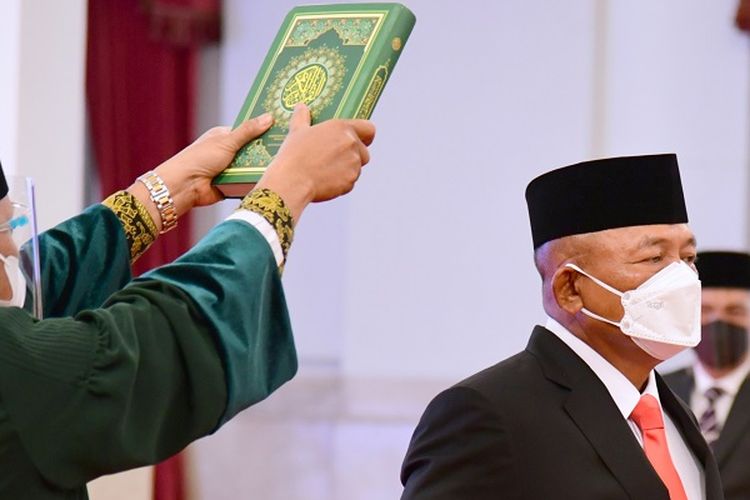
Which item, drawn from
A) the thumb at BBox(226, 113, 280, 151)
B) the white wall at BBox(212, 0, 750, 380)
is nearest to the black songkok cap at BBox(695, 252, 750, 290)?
the white wall at BBox(212, 0, 750, 380)

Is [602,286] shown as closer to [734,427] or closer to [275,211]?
[275,211]

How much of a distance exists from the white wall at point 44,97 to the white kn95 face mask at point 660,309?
1.32m

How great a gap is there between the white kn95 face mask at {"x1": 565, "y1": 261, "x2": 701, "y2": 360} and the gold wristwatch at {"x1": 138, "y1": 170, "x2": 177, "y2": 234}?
0.92 m

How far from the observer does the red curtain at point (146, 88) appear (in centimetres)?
507

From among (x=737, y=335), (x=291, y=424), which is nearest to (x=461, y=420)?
(x=737, y=335)

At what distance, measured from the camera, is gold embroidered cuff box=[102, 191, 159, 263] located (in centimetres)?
194

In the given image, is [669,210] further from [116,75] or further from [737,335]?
[116,75]

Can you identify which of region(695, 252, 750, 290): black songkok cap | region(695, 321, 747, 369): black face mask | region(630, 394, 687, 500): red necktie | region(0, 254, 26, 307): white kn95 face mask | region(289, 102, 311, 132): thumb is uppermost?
region(289, 102, 311, 132): thumb

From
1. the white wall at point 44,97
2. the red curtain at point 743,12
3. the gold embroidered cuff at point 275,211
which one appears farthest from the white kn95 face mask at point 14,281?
the red curtain at point 743,12

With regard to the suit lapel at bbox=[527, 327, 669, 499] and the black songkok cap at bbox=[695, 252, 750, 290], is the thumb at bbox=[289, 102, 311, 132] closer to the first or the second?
the suit lapel at bbox=[527, 327, 669, 499]

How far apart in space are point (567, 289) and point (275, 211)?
46.2 inches

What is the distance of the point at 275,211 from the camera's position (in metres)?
1.51

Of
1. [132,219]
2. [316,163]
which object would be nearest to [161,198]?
[132,219]

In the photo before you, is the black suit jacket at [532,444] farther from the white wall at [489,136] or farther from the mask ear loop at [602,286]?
the white wall at [489,136]
